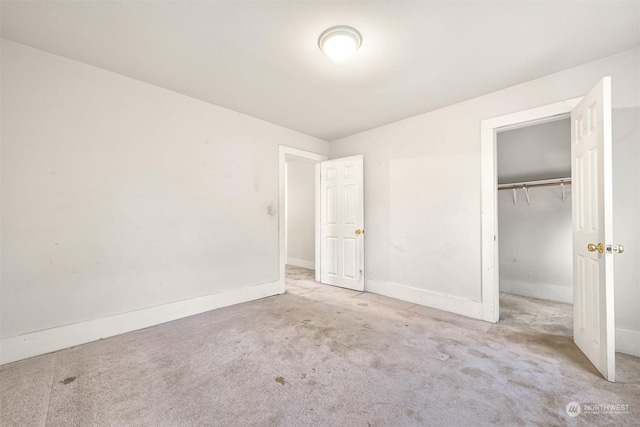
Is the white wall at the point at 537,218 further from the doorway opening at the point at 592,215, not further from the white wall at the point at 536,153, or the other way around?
the doorway opening at the point at 592,215

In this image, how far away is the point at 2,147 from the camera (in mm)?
2033

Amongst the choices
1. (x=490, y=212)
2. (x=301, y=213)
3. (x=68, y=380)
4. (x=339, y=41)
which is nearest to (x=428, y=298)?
(x=490, y=212)

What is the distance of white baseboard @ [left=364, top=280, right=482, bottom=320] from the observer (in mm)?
2980

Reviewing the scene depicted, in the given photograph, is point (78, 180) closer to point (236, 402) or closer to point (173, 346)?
point (173, 346)

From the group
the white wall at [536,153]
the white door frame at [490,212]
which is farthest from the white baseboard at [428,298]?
the white wall at [536,153]

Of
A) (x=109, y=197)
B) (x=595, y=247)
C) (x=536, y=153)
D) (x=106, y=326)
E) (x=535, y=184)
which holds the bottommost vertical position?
(x=106, y=326)

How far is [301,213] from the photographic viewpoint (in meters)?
6.25

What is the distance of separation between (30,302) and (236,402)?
1.99 metres

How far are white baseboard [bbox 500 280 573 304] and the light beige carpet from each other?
1.01 meters

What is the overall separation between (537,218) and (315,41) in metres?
3.91

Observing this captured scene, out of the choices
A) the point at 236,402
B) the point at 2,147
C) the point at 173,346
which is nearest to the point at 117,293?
the point at 173,346
